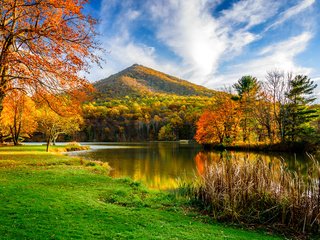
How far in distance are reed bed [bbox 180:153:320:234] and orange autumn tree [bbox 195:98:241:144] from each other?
41602mm

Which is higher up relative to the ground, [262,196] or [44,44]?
[44,44]

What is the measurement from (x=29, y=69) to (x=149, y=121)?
114593 mm

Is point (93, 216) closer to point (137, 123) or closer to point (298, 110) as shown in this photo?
point (298, 110)

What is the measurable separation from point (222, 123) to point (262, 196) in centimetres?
4447

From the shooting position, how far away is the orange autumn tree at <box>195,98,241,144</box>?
51503 mm

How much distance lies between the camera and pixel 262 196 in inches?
357

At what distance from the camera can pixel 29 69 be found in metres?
12.5

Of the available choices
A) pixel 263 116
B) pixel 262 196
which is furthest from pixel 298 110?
pixel 262 196

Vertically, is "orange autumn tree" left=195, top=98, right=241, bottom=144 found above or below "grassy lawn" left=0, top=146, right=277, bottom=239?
above

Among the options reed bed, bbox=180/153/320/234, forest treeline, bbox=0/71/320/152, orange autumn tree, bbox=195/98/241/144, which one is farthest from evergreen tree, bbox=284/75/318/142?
reed bed, bbox=180/153/320/234

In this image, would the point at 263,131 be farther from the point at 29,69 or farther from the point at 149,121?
the point at 149,121

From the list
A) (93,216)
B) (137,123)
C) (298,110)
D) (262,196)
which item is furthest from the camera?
(137,123)

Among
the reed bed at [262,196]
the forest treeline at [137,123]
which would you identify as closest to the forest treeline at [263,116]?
the reed bed at [262,196]

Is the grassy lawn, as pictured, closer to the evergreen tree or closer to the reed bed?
the reed bed
